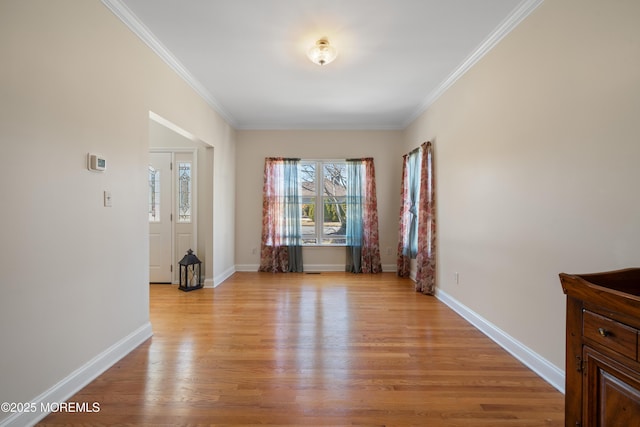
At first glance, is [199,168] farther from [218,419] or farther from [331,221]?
[218,419]

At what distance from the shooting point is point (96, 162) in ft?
6.54

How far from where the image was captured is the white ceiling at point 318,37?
2.22 meters

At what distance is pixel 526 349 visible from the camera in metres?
2.17

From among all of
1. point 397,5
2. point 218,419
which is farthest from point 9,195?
point 397,5

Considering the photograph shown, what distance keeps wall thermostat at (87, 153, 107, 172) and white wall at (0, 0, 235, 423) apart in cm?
4

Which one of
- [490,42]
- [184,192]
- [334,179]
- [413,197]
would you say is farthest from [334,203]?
[490,42]

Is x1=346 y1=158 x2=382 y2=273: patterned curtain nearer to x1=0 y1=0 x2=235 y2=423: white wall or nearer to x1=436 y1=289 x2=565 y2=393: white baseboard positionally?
x1=436 y1=289 x2=565 y2=393: white baseboard

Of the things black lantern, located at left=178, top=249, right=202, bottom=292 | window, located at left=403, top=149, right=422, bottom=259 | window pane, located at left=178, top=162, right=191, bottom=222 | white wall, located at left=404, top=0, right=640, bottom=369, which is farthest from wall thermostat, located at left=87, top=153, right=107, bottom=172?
window, located at left=403, top=149, right=422, bottom=259

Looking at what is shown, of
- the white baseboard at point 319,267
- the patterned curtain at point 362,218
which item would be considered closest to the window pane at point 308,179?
the patterned curtain at point 362,218

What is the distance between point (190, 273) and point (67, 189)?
269 centimetres

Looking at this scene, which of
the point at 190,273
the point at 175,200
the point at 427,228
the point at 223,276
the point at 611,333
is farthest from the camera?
the point at 223,276

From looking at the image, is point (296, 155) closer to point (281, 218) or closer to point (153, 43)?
point (281, 218)

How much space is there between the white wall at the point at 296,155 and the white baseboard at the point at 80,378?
114 inches

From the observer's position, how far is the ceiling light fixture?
2600 millimetres
